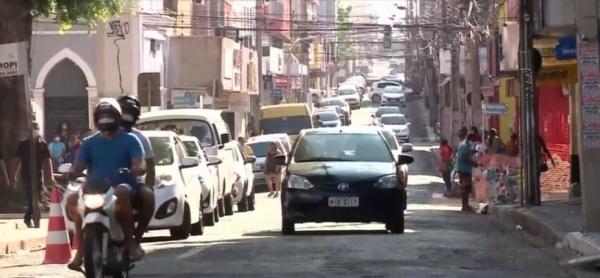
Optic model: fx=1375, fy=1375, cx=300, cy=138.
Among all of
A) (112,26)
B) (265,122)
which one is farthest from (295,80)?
(112,26)

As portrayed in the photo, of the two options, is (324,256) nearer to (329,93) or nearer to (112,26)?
(112,26)

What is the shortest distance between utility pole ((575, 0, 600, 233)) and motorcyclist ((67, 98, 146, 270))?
24.2ft

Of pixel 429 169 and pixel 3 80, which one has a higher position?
pixel 3 80

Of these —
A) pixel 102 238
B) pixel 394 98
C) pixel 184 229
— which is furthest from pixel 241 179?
pixel 394 98

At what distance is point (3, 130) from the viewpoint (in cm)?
2811

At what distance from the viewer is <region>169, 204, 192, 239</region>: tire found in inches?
761

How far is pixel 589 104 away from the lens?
56.2 feet

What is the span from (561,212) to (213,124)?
7890mm

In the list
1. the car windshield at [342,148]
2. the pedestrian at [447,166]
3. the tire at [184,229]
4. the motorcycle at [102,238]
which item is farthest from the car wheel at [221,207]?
the motorcycle at [102,238]

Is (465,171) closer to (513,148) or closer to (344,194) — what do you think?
(513,148)

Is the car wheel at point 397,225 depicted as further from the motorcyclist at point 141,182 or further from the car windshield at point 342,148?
the motorcyclist at point 141,182

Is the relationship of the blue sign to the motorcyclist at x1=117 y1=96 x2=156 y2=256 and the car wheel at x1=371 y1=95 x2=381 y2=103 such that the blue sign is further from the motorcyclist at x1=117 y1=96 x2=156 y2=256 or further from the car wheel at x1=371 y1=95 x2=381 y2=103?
the car wheel at x1=371 y1=95 x2=381 y2=103

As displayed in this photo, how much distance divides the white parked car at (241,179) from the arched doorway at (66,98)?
1491 centimetres

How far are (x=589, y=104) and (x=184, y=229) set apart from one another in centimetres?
594
